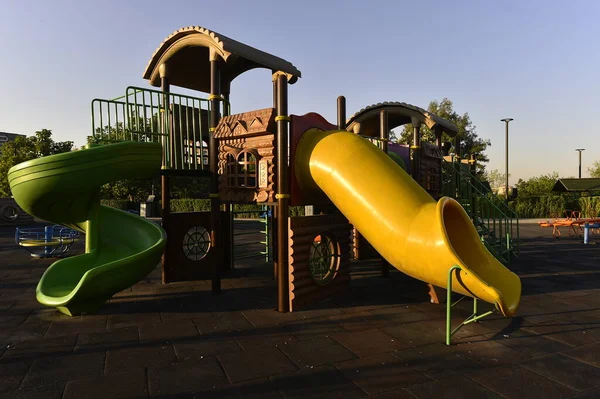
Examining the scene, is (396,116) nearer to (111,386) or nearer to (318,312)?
(318,312)

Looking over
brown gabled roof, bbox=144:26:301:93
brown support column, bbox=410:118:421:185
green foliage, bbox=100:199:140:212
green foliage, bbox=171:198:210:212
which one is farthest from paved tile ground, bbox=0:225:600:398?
green foliage, bbox=100:199:140:212

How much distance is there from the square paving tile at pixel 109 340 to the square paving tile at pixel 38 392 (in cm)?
105

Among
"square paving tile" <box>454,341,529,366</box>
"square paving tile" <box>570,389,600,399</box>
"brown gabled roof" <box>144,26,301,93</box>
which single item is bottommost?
"square paving tile" <box>454,341,529,366</box>

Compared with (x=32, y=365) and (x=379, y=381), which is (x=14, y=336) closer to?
(x=32, y=365)

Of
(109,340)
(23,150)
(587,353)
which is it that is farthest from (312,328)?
(23,150)

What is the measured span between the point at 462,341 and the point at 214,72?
21.8 feet

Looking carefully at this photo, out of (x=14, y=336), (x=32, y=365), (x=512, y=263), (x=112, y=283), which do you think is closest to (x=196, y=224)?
(x=112, y=283)

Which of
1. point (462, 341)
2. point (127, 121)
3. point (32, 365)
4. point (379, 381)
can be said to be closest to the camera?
point (379, 381)

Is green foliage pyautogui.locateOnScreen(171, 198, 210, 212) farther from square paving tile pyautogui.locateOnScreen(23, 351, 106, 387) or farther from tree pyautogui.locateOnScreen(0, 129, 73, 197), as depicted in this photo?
square paving tile pyautogui.locateOnScreen(23, 351, 106, 387)

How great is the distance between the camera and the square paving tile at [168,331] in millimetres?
5324

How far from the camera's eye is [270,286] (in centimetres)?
866

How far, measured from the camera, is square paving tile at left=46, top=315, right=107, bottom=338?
5602 millimetres

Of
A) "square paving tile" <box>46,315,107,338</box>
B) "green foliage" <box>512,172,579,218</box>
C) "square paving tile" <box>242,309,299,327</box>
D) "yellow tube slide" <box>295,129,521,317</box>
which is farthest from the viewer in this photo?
"green foliage" <box>512,172,579,218</box>

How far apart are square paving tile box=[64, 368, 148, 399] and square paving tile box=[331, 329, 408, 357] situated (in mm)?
2511
